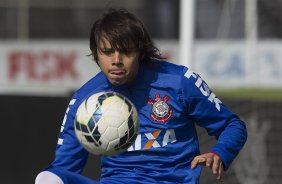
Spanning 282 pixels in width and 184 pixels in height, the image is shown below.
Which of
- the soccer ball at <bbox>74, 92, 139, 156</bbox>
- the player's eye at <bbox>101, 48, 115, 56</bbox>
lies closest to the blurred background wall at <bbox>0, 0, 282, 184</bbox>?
the player's eye at <bbox>101, 48, 115, 56</bbox>

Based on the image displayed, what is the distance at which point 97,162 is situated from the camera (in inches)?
366

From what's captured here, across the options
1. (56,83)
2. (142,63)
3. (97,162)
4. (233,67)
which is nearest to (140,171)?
(142,63)

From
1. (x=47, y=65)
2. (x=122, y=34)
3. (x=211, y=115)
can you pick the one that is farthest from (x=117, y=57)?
(x=47, y=65)

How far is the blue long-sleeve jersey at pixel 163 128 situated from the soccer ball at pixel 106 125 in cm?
33

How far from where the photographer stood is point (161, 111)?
524 cm

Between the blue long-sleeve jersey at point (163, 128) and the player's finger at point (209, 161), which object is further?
the blue long-sleeve jersey at point (163, 128)

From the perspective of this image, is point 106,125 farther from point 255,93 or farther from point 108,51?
point 255,93

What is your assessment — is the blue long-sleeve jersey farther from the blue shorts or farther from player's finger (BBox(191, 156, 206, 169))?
player's finger (BBox(191, 156, 206, 169))

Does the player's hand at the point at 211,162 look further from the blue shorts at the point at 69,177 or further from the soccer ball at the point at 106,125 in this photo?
the blue shorts at the point at 69,177

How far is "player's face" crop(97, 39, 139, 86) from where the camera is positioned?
507 centimetres

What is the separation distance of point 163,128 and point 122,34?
0.57 meters

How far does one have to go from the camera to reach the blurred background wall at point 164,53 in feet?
31.1

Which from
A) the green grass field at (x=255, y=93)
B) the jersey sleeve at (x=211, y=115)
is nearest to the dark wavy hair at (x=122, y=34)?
the jersey sleeve at (x=211, y=115)

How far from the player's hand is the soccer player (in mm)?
193
